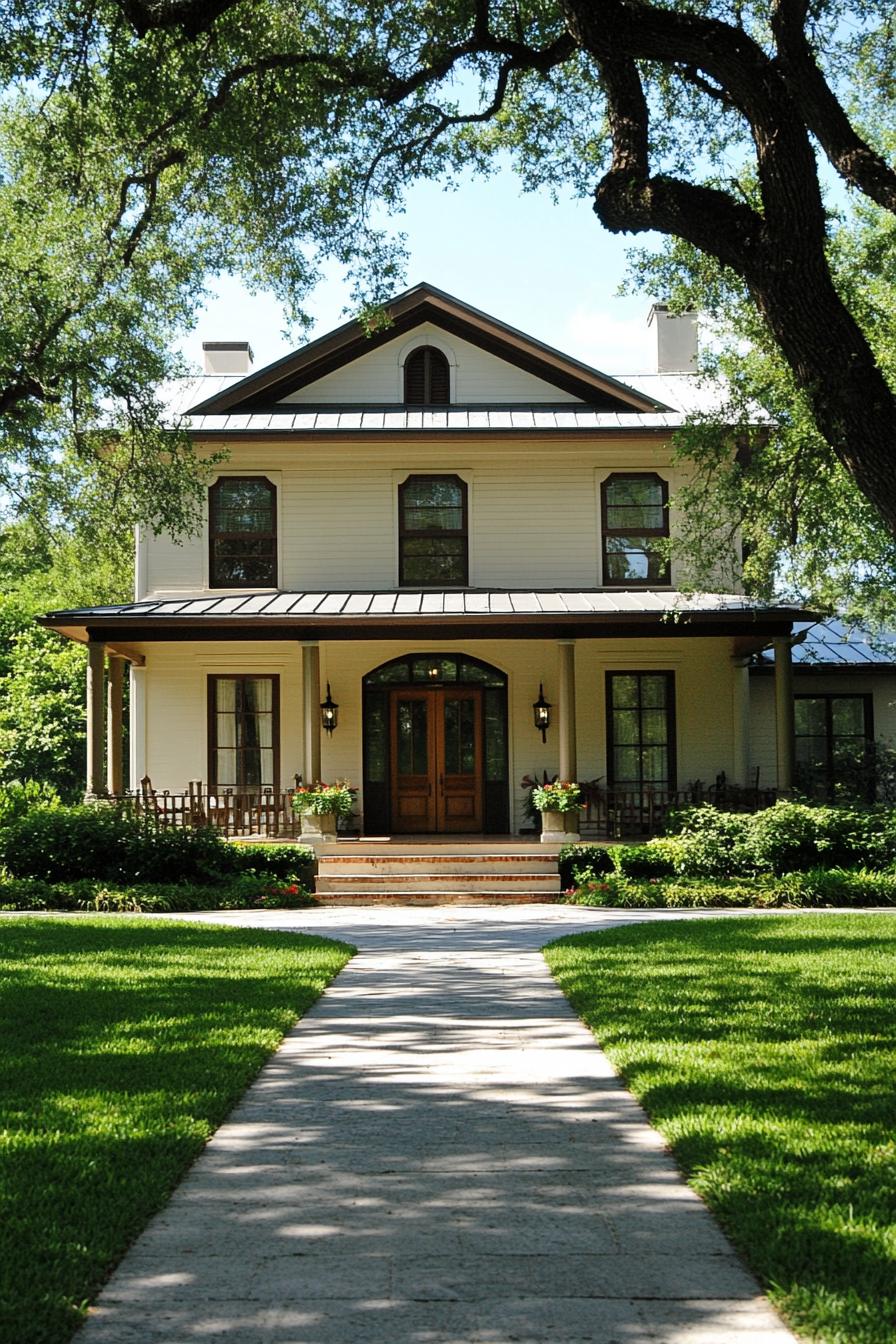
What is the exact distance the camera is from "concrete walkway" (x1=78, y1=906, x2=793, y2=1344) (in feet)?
11.3

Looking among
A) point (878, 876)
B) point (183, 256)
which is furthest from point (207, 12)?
point (878, 876)

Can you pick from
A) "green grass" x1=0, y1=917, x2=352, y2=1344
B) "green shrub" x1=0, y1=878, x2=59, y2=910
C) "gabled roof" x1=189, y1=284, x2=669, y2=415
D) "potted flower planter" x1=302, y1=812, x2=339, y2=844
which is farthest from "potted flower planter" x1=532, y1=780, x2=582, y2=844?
"gabled roof" x1=189, y1=284, x2=669, y2=415

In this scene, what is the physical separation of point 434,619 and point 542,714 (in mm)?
3175

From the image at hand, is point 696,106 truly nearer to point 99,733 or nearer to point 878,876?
point 878,876

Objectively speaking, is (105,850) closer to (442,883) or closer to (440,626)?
(442,883)

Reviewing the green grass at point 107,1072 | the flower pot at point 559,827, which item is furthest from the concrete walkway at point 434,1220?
the flower pot at point 559,827

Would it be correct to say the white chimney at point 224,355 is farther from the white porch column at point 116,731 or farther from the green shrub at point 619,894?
the green shrub at point 619,894

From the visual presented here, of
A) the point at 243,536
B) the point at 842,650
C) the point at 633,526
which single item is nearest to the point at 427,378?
the point at 243,536

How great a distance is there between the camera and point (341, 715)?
807 inches

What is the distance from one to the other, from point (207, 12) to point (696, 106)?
5.38 metres

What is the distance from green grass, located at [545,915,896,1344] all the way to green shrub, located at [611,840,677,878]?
504 cm

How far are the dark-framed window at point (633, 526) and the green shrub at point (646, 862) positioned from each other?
207 inches

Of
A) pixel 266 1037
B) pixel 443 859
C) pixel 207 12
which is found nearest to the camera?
pixel 266 1037

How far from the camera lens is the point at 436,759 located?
20.3 m
